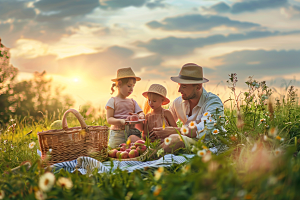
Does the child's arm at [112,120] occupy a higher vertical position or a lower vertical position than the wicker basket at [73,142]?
higher

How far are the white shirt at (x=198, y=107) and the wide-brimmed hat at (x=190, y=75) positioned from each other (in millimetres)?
352

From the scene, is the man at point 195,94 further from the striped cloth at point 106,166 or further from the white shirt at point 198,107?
the striped cloth at point 106,166

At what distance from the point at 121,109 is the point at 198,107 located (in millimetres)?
1555

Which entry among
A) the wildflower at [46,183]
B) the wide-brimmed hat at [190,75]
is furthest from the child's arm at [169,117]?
the wildflower at [46,183]

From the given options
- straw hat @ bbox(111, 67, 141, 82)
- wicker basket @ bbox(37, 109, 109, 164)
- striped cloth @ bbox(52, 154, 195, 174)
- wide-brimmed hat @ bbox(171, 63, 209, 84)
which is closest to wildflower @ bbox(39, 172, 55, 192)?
striped cloth @ bbox(52, 154, 195, 174)

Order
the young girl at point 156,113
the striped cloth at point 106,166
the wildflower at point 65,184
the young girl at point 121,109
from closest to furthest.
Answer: the wildflower at point 65,184, the striped cloth at point 106,166, the young girl at point 156,113, the young girl at point 121,109

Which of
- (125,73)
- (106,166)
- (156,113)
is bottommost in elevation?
(106,166)

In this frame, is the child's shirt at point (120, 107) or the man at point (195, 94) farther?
the child's shirt at point (120, 107)

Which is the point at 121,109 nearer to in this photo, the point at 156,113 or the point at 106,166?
the point at 156,113

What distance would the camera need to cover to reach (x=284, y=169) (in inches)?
72.7

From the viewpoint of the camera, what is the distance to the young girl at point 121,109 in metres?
5.21

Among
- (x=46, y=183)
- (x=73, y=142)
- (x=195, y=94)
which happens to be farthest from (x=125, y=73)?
(x=46, y=183)

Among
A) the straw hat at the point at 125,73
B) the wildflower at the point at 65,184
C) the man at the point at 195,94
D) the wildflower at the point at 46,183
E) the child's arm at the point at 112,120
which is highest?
the straw hat at the point at 125,73

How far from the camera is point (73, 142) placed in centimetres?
387
